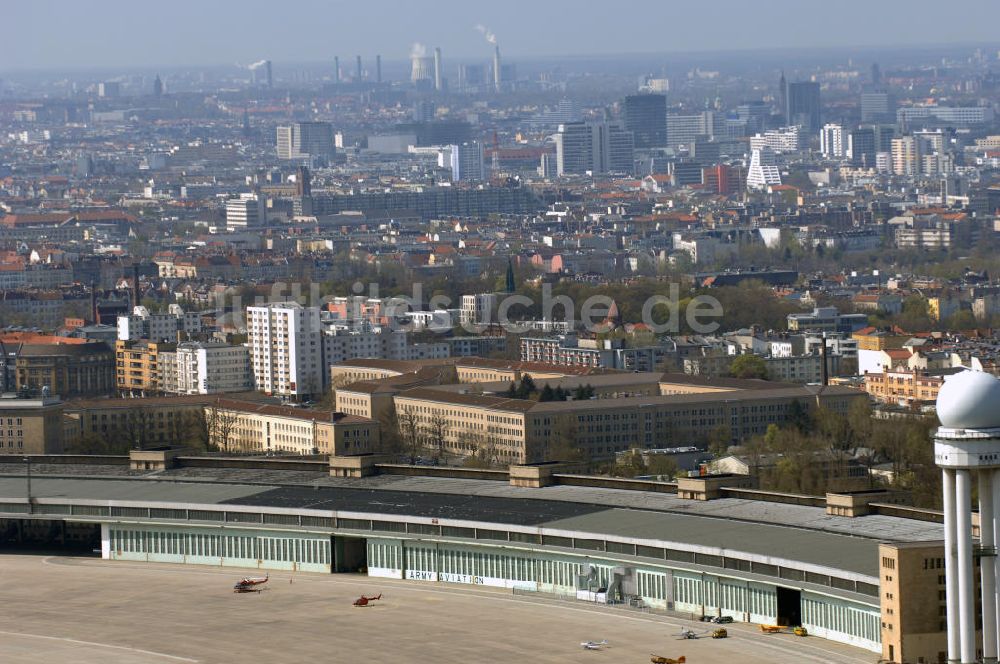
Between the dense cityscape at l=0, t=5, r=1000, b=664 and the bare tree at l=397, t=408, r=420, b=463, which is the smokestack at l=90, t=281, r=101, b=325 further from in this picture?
the bare tree at l=397, t=408, r=420, b=463

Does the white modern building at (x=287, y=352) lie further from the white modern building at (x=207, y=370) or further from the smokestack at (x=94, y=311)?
the smokestack at (x=94, y=311)

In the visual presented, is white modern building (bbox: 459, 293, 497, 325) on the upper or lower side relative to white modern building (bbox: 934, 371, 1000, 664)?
upper

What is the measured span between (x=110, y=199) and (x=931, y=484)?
123m

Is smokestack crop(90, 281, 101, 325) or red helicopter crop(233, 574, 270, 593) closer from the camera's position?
red helicopter crop(233, 574, 270, 593)

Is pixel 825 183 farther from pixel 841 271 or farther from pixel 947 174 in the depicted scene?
pixel 841 271

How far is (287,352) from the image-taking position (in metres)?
65.8

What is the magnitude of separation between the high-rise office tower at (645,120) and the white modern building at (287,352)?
131 metres

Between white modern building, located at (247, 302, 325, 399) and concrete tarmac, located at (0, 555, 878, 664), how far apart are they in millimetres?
32132

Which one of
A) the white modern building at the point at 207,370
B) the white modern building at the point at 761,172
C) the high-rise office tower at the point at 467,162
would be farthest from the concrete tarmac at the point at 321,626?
the high-rise office tower at the point at 467,162

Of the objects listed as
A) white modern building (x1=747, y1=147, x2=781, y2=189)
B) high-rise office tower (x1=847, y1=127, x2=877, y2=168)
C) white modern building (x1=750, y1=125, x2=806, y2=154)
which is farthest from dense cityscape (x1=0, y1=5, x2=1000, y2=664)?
white modern building (x1=750, y1=125, x2=806, y2=154)

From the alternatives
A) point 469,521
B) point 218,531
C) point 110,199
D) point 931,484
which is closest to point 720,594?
point 469,521

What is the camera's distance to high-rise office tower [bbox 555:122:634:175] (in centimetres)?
18488

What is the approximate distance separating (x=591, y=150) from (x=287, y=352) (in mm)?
121502

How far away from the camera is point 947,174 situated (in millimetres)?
165250
